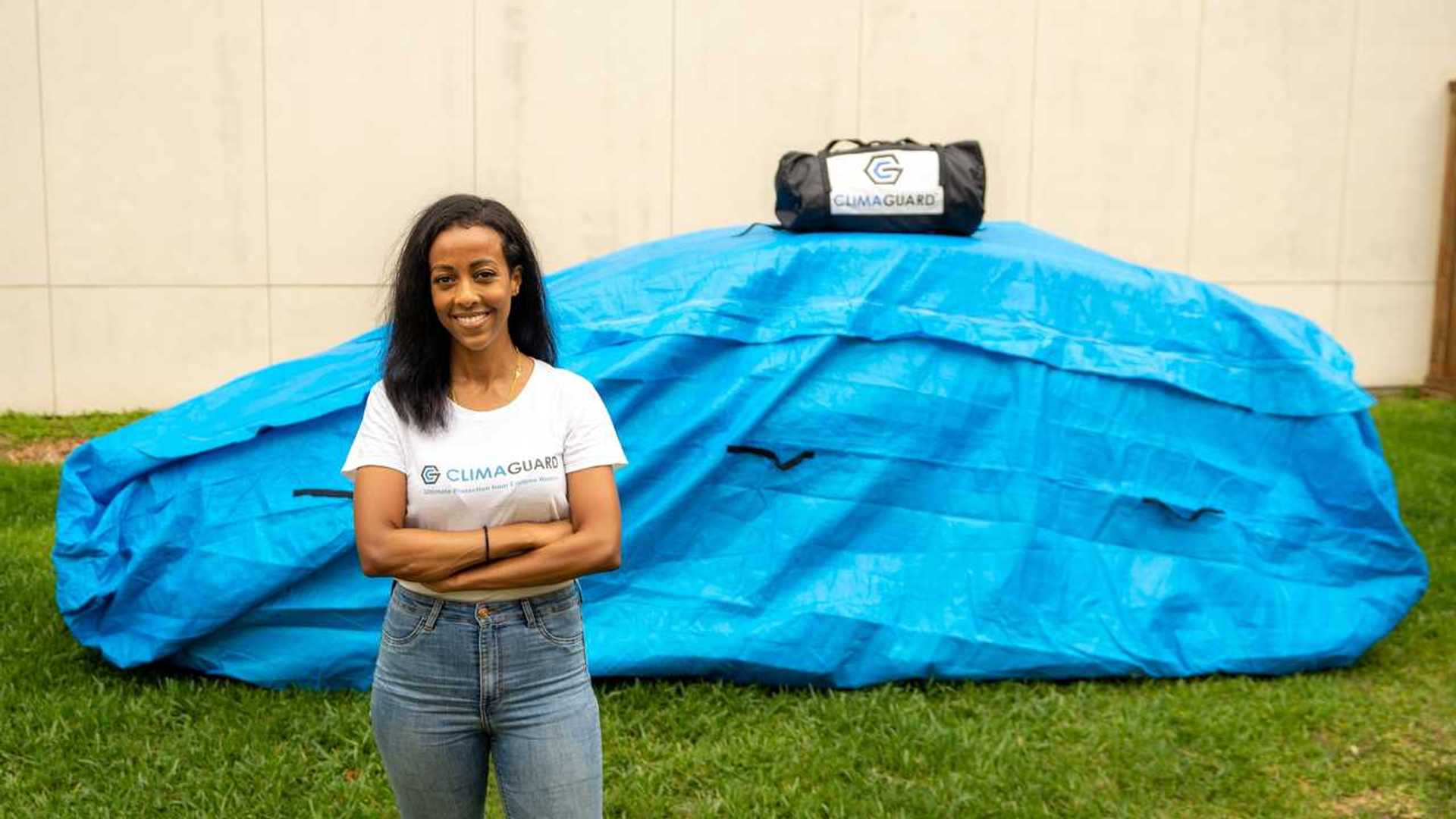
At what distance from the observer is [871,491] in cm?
441

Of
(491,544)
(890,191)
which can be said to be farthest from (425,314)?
(890,191)

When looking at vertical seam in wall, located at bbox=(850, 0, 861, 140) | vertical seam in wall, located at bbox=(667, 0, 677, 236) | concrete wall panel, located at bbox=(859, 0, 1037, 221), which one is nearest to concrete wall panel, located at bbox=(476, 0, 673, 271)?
vertical seam in wall, located at bbox=(667, 0, 677, 236)

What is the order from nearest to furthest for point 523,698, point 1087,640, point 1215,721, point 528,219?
point 523,698 → point 1215,721 → point 1087,640 → point 528,219

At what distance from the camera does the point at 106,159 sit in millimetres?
8375

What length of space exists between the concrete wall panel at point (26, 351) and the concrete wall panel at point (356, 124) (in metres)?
1.41

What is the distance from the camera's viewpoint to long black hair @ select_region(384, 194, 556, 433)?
225 centimetres

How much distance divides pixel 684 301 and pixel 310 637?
1.58m

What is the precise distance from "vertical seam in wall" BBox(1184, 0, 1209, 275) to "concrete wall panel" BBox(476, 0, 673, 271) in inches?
144

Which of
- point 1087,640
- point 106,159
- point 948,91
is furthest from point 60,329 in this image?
point 1087,640

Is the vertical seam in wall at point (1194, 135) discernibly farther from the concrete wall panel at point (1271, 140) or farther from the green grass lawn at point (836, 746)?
the green grass lawn at point (836, 746)

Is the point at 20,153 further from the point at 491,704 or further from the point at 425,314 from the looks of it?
the point at 491,704

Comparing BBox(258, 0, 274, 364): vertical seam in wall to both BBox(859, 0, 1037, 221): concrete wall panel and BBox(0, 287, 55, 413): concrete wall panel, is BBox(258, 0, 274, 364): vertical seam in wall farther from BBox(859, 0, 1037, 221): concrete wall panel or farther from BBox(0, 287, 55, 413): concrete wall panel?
BBox(859, 0, 1037, 221): concrete wall panel

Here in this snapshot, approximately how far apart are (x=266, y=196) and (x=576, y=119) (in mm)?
1990

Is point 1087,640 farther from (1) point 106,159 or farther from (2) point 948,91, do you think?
(1) point 106,159
